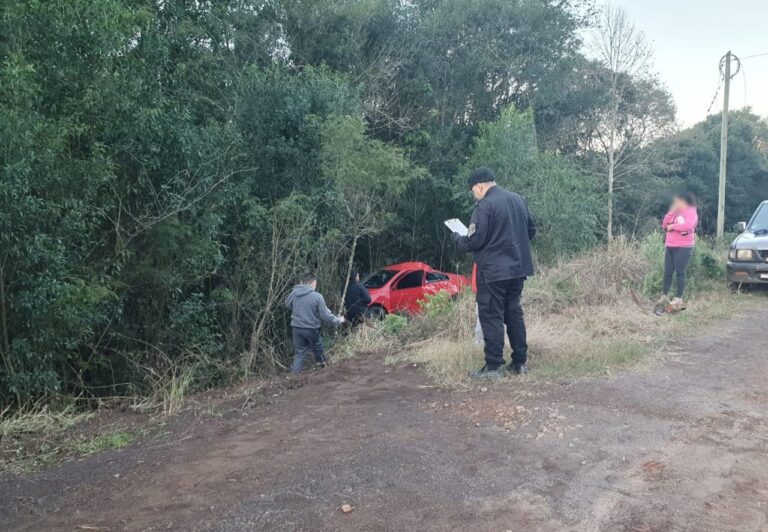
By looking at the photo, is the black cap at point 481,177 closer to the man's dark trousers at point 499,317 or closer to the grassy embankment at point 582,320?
the man's dark trousers at point 499,317

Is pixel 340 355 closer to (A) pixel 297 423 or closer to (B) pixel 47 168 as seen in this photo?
(A) pixel 297 423

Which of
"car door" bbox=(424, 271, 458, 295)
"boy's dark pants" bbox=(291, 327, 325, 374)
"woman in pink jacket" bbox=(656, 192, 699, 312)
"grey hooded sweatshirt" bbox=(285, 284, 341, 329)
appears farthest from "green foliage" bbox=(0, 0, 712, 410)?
"woman in pink jacket" bbox=(656, 192, 699, 312)

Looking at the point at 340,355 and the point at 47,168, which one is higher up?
the point at 47,168

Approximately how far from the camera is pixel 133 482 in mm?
3783

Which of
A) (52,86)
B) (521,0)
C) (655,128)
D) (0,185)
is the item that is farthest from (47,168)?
(655,128)

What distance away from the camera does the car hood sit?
10.2 metres

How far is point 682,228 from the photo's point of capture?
8742 millimetres

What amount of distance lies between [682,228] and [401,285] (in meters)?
7.49

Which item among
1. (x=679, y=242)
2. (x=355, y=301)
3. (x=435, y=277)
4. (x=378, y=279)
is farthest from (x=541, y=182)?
(x=679, y=242)

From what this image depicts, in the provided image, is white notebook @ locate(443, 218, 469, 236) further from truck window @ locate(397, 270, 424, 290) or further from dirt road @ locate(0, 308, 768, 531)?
truck window @ locate(397, 270, 424, 290)

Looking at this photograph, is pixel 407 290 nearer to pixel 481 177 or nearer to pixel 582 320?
pixel 582 320

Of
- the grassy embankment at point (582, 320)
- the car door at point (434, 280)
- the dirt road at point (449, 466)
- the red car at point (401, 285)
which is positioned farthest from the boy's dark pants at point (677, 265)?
the car door at point (434, 280)

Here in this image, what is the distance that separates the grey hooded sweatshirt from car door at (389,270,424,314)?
6303 millimetres

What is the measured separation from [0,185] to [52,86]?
7.29ft
